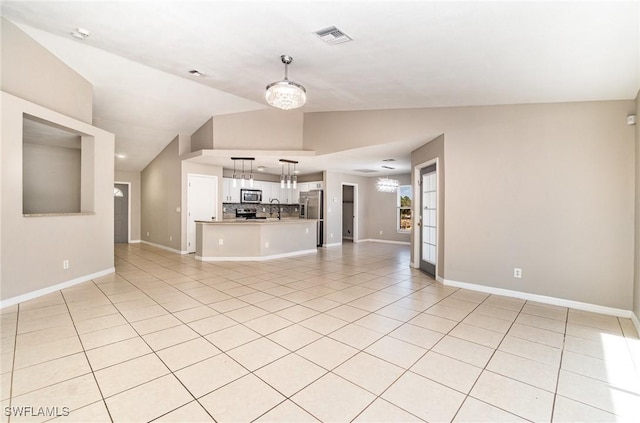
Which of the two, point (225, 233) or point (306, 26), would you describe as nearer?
point (306, 26)

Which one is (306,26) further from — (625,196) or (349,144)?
(625,196)

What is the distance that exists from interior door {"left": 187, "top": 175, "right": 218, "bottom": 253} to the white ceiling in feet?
9.39

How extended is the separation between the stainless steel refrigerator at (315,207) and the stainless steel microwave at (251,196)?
139 centimetres

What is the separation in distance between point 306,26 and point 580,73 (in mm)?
2835

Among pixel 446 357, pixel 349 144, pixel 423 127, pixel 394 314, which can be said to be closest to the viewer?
pixel 446 357

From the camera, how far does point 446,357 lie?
229cm

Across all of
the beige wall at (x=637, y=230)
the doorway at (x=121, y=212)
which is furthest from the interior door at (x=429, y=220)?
the doorway at (x=121, y=212)

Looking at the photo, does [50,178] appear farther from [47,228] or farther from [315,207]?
[315,207]

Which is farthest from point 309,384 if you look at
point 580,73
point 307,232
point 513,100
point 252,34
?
point 307,232

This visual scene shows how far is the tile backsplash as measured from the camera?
8.70 metres

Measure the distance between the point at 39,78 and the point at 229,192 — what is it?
15.8 feet

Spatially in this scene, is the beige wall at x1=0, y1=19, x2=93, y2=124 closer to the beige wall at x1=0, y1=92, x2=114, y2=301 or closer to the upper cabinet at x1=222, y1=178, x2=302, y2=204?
the beige wall at x1=0, y1=92, x2=114, y2=301

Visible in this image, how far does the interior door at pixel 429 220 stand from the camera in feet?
16.3


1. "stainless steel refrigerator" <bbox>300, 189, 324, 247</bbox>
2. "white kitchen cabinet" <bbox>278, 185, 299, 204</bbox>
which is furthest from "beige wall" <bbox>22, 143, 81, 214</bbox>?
"stainless steel refrigerator" <bbox>300, 189, 324, 247</bbox>
